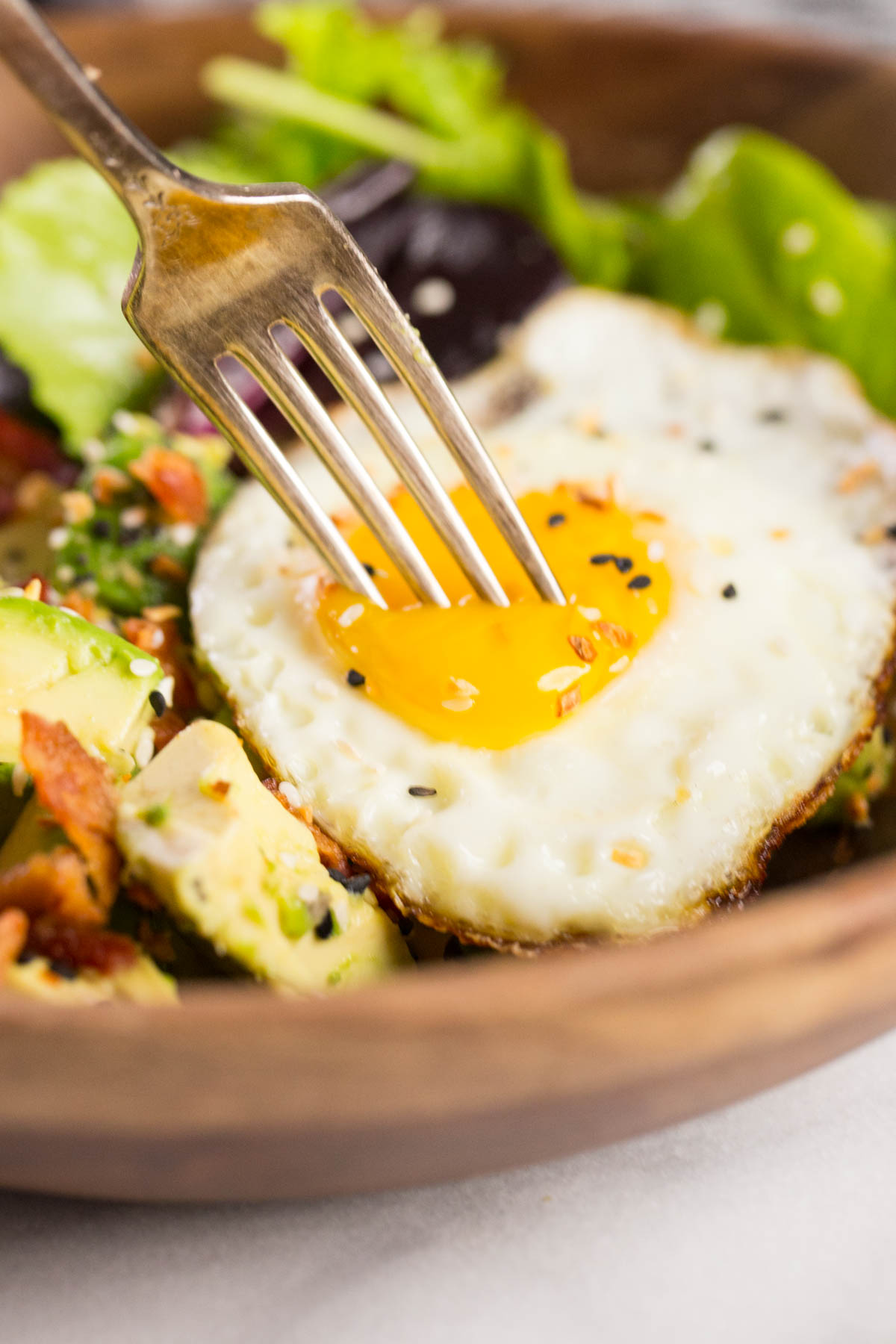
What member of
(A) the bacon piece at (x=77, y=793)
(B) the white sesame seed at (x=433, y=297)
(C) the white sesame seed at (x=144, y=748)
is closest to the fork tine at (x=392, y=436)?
(C) the white sesame seed at (x=144, y=748)

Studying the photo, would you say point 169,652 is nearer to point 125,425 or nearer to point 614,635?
point 125,425

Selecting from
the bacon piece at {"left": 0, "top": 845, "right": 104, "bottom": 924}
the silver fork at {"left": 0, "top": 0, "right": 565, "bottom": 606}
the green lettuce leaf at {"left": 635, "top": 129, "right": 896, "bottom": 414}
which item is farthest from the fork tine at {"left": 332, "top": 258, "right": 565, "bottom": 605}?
the green lettuce leaf at {"left": 635, "top": 129, "right": 896, "bottom": 414}

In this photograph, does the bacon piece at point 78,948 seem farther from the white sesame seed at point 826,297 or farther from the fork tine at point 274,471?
the white sesame seed at point 826,297

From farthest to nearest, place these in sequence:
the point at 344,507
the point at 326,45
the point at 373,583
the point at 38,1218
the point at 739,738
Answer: the point at 326,45 < the point at 344,507 < the point at 373,583 < the point at 739,738 < the point at 38,1218

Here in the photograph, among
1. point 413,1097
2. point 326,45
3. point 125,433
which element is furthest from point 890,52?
point 413,1097

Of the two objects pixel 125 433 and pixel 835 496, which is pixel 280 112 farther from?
pixel 835 496

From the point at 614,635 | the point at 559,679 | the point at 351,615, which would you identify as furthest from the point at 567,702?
the point at 351,615

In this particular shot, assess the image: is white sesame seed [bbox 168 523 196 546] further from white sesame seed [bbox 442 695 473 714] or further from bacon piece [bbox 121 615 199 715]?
white sesame seed [bbox 442 695 473 714]

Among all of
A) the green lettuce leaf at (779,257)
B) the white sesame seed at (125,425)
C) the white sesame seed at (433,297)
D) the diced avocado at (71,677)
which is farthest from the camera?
the green lettuce leaf at (779,257)
